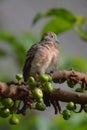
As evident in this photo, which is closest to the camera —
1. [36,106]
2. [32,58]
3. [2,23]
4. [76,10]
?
[36,106]

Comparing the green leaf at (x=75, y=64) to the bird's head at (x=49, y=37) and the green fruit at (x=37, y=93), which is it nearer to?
the bird's head at (x=49, y=37)

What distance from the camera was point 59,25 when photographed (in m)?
3.58

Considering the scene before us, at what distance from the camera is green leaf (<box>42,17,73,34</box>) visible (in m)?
3.55

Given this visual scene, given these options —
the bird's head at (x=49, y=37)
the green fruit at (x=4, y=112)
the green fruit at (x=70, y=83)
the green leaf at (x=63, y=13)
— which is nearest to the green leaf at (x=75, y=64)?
the bird's head at (x=49, y=37)

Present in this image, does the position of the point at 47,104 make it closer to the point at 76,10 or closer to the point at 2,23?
the point at 2,23

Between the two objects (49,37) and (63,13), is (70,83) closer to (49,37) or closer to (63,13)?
(63,13)

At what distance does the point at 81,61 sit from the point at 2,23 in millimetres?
5970

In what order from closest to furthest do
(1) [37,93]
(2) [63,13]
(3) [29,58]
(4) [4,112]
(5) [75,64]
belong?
(1) [37,93] → (4) [4,112] → (3) [29,58] → (2) [63,13] → (5) [75,64]

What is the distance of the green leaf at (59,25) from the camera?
355 cm

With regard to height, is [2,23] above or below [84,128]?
above

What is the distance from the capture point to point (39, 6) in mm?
12062

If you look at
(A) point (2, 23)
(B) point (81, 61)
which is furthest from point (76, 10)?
(B) point (81, 61)

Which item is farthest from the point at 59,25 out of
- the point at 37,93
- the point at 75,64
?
A: the point at 37,93

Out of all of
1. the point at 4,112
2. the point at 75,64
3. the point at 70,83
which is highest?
the point at 75,64
